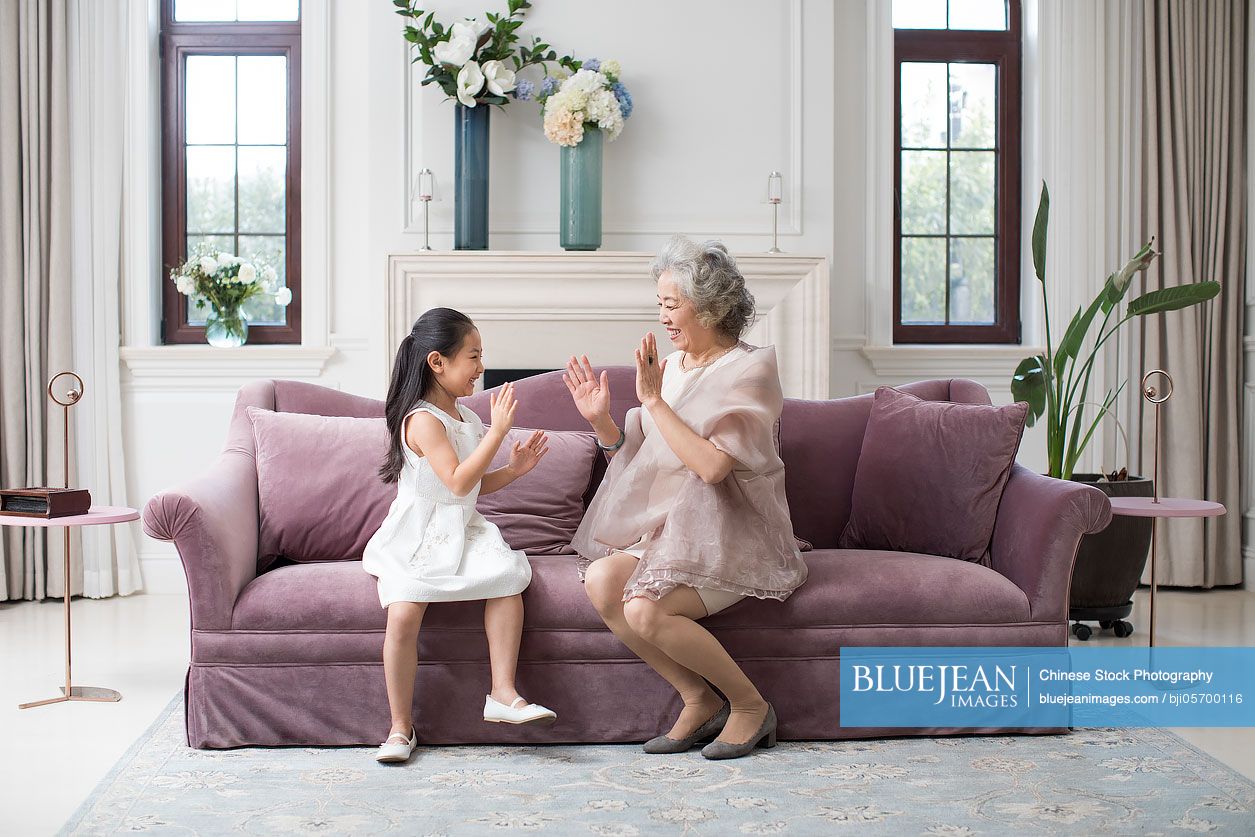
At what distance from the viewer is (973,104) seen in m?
5.01

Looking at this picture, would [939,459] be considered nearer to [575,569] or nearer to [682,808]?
[575,569]

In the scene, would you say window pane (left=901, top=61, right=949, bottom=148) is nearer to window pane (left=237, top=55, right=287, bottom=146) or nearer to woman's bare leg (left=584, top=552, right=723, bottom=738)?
window pane (left=237, top=55, right=287, bottom=146)

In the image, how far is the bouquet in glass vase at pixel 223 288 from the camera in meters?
4.61

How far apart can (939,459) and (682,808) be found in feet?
4.17

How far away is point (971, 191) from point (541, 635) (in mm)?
→ 3252

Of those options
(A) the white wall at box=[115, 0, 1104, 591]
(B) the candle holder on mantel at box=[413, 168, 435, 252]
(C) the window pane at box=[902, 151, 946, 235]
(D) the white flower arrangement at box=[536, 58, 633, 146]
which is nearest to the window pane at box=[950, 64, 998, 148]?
(C) the window pane at box=[902, 151, 946, 235]

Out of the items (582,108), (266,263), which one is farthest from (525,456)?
(266,263)

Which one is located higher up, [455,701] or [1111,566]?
[1111,566]

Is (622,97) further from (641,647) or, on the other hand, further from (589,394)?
(641,647)

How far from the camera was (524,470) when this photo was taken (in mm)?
2824

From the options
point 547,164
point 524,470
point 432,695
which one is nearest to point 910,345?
point 547,164

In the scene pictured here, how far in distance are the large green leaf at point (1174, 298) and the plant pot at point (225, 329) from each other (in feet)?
11.1

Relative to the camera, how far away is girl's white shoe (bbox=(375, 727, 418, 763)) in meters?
2.57

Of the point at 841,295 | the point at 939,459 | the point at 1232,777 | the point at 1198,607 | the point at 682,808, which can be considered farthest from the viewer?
the point at 841,295
